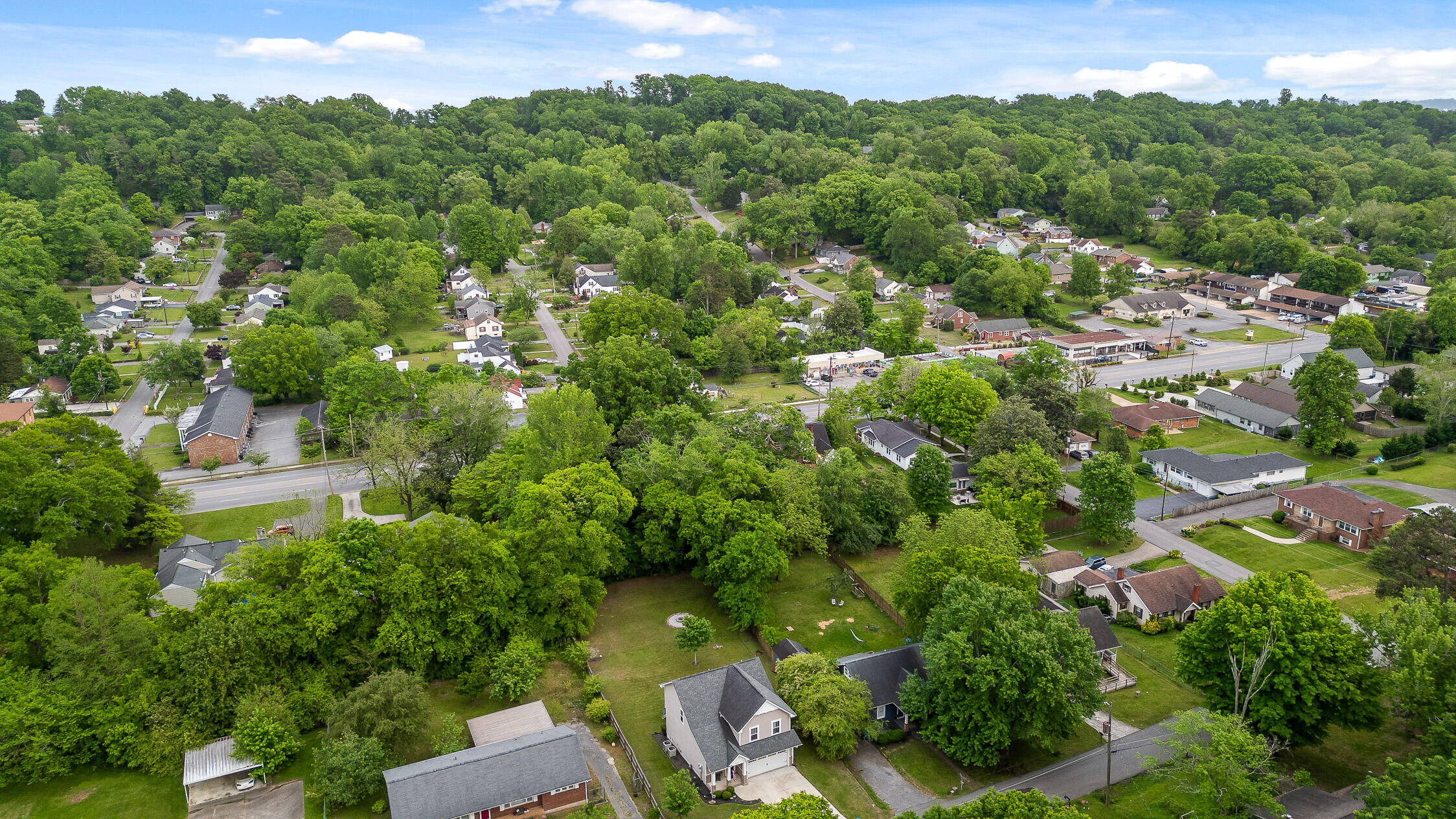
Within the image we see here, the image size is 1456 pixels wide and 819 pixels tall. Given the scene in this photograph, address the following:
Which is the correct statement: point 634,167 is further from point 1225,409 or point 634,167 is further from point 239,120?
point 1225,409

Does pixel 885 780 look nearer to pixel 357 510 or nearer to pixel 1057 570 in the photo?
pixel 1057 570

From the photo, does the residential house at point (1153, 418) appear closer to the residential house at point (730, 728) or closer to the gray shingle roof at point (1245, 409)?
the gray shingle roof at point (1245, 409)

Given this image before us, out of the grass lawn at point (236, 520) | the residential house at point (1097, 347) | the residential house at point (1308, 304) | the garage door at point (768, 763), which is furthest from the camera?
the residential house at point (1308, 304)

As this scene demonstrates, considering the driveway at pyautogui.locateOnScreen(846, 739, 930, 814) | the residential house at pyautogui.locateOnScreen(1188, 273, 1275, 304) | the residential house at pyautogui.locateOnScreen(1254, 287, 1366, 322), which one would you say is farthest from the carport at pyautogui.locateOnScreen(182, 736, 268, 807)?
the residential house at pyautogui.locateOnScreen(1188, 273, 1275, 304)

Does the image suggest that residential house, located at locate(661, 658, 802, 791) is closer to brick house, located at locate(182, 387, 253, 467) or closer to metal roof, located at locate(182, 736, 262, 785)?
metal roof, located at locate(182, 736, 262, 785)

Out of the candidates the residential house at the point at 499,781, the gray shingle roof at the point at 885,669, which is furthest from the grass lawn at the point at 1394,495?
the residential house at the point at 499,781

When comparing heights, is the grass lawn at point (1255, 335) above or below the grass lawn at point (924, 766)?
above

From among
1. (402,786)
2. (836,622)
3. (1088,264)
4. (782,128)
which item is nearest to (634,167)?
(782,128)
